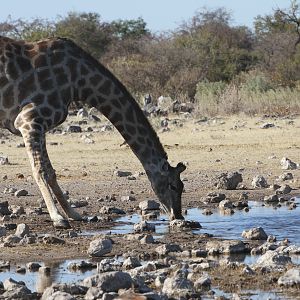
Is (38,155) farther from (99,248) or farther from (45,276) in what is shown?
(45,276)

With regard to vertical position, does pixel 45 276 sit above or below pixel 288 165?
below

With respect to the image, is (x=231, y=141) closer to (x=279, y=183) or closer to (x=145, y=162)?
(x=279, y=183)

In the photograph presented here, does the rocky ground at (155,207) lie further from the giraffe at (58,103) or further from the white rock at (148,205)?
the giraffe at (58,103)

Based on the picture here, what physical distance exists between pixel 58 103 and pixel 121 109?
0.80 metres

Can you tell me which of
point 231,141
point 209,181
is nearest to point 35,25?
point 231,141

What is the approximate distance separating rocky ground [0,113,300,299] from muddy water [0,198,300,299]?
117 millimetres

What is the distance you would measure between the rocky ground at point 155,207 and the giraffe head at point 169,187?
14.4 inches

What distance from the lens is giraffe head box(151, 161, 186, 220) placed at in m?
11.2

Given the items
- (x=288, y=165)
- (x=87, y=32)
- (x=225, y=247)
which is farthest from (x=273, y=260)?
(x=87, y=32)

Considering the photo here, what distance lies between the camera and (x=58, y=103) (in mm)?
11148

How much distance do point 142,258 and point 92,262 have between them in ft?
1.55

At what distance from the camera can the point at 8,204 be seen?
12.4 m

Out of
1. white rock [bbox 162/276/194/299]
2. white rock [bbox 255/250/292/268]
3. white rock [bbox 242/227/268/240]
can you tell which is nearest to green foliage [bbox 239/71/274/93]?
white rock [bbox 242/227/268/240]

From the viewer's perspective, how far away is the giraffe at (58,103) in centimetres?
1103
